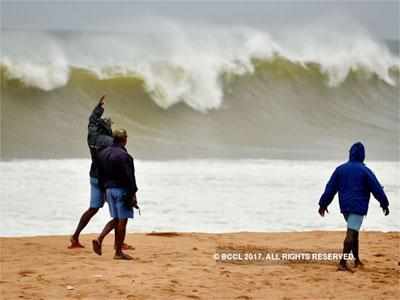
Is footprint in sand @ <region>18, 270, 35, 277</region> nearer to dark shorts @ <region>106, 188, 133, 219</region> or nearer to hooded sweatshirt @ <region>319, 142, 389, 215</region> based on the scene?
dark shorts @ <region>106, 188, 133, 219</region>

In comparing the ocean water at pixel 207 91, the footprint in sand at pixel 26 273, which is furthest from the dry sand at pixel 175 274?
the ocean water at pixel 207 91

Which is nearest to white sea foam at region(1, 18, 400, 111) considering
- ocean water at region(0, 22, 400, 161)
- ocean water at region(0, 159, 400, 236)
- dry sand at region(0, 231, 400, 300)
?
ocean water at region(0, 22, 400, 161)

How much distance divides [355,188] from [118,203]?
7.24 feet

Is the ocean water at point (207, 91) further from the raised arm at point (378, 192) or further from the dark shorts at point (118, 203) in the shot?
the raised arm at point (378, 192)

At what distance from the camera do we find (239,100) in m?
25.6

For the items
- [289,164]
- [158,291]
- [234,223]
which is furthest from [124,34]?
[158,291]

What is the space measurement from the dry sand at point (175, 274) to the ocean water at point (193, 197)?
1.92 metres

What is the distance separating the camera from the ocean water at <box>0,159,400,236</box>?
10953 millimetres

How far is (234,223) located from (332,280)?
4.13 m

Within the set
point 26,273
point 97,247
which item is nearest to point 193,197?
point 97,247

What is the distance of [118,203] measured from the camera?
24.9 feet

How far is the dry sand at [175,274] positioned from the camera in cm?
634

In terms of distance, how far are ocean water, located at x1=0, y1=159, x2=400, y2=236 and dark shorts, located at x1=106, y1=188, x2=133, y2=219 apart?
2748 millimetres

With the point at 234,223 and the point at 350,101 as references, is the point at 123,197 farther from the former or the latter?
the point at 350,101
